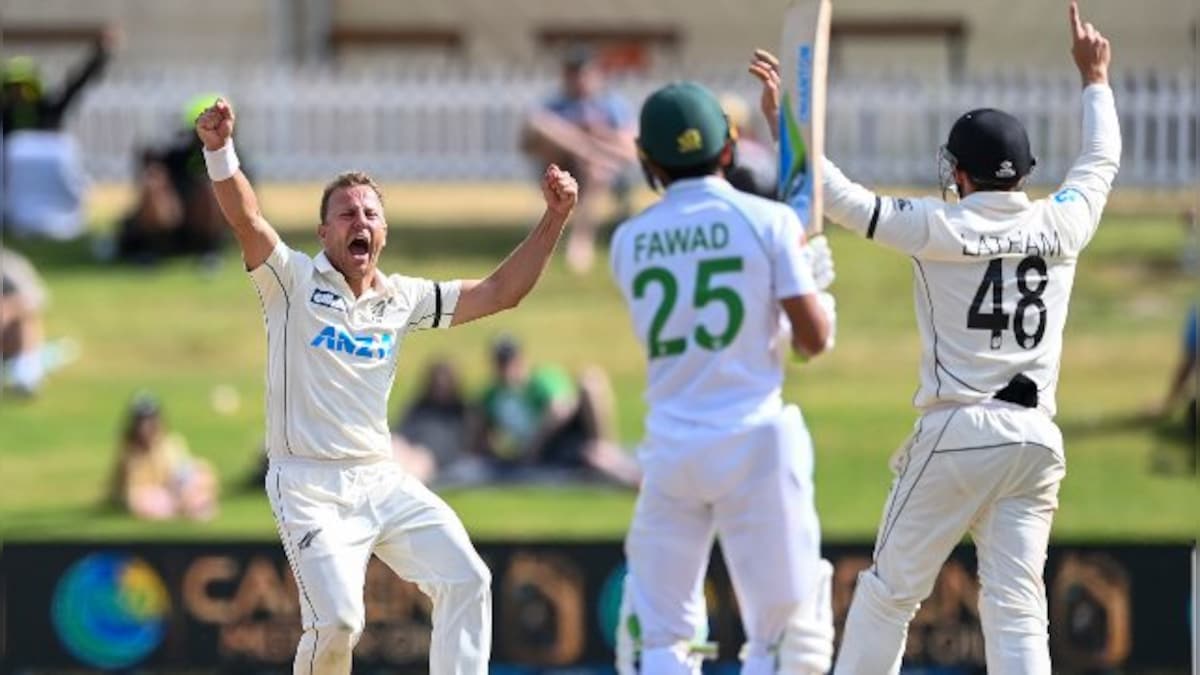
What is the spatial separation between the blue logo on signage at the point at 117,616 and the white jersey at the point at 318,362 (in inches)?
211

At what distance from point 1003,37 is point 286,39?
736 cm

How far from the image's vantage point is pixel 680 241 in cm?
805

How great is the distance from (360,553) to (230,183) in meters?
1.20

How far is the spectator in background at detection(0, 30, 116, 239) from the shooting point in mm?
20609

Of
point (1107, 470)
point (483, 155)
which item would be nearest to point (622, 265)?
point (1107, 470)

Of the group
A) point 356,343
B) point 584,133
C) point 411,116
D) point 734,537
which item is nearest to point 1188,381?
point 584,133

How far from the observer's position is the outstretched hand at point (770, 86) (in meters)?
8.69

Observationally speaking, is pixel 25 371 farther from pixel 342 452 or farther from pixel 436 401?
pixel 342 452

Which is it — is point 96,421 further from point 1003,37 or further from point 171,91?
point 1003,37

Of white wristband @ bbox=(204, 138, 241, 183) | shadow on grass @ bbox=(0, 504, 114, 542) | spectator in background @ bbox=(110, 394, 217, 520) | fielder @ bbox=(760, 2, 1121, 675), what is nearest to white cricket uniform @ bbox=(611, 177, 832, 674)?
fielder @ bbox=(760, 2, 1121, 675)

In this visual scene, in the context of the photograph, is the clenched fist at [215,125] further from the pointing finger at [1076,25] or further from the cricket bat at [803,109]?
the pointing finger at [1076,25]

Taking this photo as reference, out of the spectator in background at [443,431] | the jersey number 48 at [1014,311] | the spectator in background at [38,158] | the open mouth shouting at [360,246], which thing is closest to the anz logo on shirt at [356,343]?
the open mouth shouting at [360,246]

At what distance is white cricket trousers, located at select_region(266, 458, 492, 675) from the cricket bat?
149 centimetres

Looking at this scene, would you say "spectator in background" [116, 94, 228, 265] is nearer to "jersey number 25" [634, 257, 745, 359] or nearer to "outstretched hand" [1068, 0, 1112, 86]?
"outstretched hand" [1068, 0, 1112, 86]
